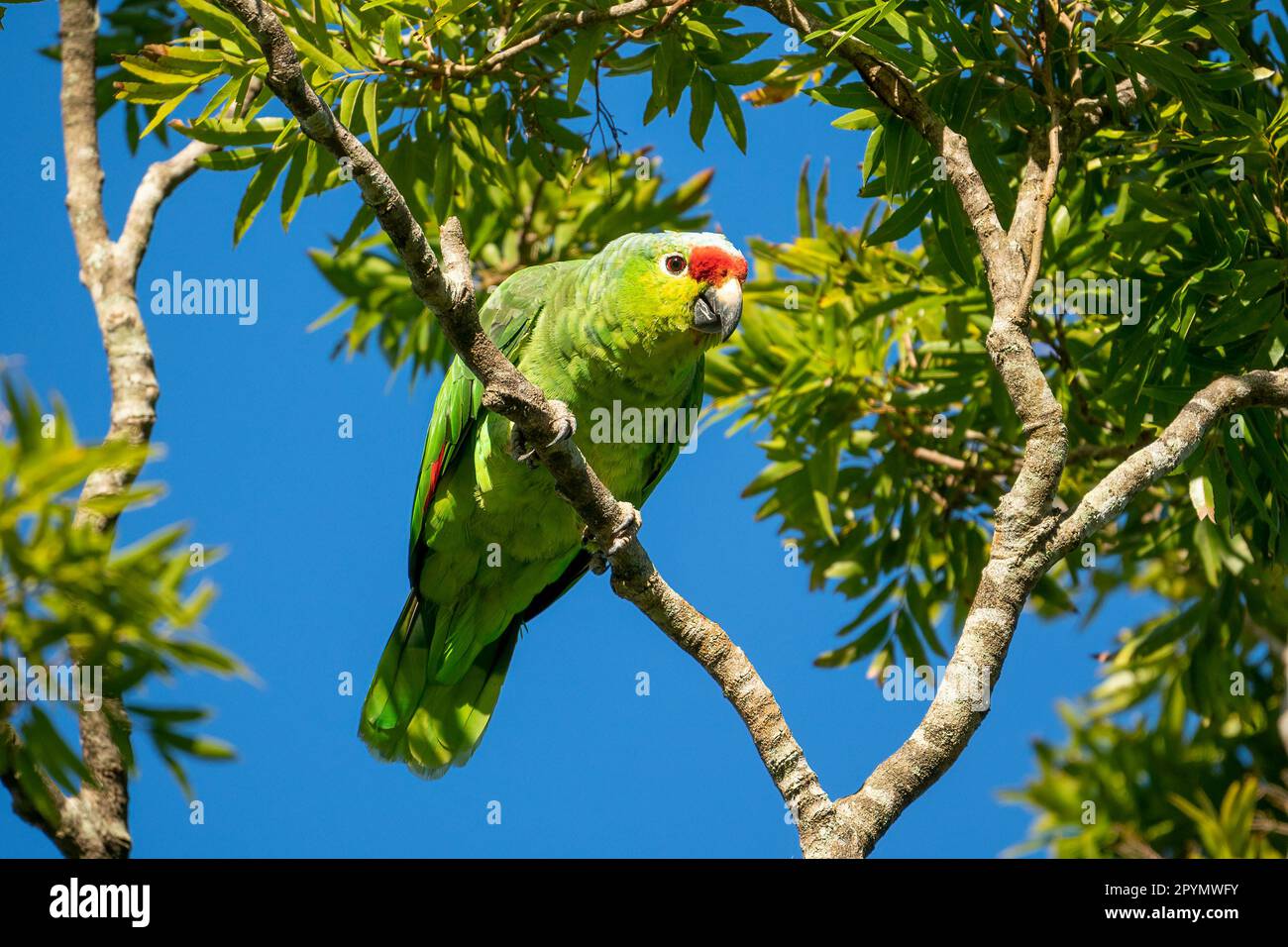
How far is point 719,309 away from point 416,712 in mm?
1936

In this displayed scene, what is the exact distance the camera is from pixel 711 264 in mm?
3674

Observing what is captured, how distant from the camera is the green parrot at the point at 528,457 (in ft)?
12.1

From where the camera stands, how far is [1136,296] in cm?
336

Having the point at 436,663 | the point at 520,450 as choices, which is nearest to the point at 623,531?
the point at 520,450

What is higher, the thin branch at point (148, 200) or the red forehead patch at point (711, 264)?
the thin branch at point (148, 200)

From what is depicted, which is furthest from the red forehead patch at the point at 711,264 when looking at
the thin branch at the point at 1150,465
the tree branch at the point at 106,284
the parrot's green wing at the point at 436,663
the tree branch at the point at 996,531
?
the tree branch at the point at 106,284

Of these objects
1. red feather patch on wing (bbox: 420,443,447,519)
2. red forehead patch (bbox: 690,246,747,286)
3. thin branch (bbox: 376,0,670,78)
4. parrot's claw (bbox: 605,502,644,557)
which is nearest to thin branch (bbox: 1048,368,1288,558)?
parrot's claw (bbox: 605,502,644,557)

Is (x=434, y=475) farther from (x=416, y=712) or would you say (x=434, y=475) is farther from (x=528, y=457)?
(x=416, y=712)

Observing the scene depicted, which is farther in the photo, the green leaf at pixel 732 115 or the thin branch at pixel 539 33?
the green leaf at pixel 732 115

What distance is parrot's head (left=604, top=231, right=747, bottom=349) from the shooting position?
3652mm

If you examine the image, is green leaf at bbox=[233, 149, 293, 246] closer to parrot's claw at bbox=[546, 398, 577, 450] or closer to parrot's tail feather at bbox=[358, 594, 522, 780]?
parrot's claw at bbox=[546, 398, 577, 450]

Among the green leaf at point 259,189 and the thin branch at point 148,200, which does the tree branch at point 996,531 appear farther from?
the thin branch at point 148,200

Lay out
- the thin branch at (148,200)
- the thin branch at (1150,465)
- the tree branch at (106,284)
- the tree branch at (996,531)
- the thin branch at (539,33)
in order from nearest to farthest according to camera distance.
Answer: the tree branch at (996,531) → the thin branch at (1150,465) → the tree branch at (106,284) → the thin branch at (539,33) → the thin branch at (148,200)
